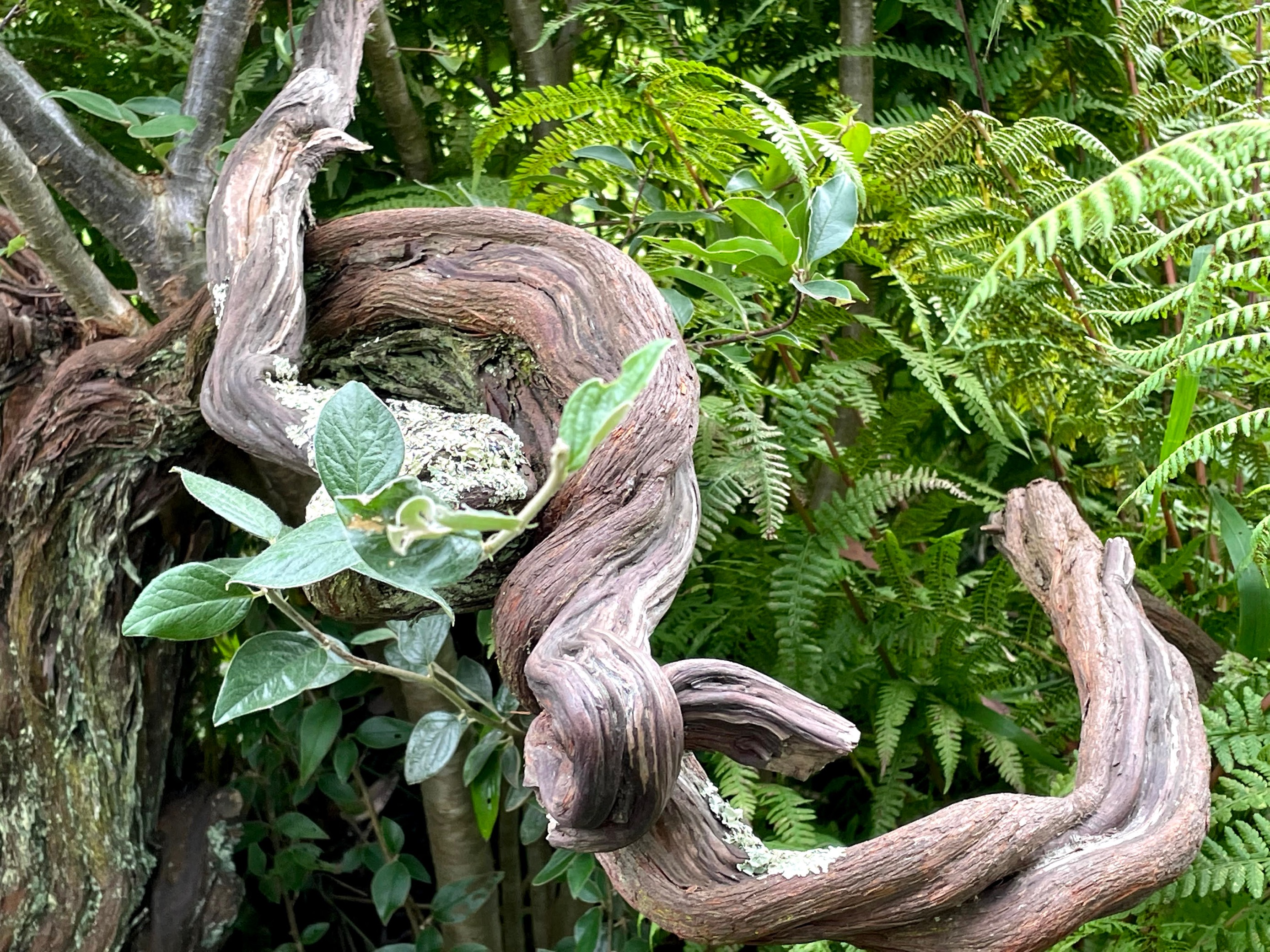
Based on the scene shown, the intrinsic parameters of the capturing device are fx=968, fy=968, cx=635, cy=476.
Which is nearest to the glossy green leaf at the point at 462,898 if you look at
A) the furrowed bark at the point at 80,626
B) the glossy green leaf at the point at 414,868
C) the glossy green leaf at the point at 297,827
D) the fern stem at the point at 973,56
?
the glossy green leaf at the point at 414,868

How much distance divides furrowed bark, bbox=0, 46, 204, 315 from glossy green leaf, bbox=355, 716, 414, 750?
1.45ft

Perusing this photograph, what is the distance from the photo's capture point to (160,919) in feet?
2.96

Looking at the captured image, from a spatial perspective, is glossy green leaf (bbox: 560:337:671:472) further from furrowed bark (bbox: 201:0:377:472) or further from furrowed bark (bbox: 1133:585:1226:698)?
Answer: furrowed bark (bbox: 1133:585:1226:698)

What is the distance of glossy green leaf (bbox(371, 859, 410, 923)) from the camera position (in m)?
0.97

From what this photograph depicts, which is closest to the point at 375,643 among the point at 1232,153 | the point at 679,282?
the point at 679,282

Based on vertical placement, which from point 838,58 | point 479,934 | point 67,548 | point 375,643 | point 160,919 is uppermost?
point 838,58

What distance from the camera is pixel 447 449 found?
52 centimetres

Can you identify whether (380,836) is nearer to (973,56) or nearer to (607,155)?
(607,155)

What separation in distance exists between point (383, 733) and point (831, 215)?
665 mm

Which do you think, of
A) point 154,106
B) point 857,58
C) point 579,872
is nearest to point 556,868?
point 579,872

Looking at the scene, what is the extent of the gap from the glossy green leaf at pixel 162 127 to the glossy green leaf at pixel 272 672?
16.7 inches

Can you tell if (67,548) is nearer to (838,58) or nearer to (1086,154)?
(838,58)

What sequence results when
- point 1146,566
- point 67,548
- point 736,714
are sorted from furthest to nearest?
1. point 1146,566
2. point 67,548
3. point 736,714

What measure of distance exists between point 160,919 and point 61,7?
943 millimetres
